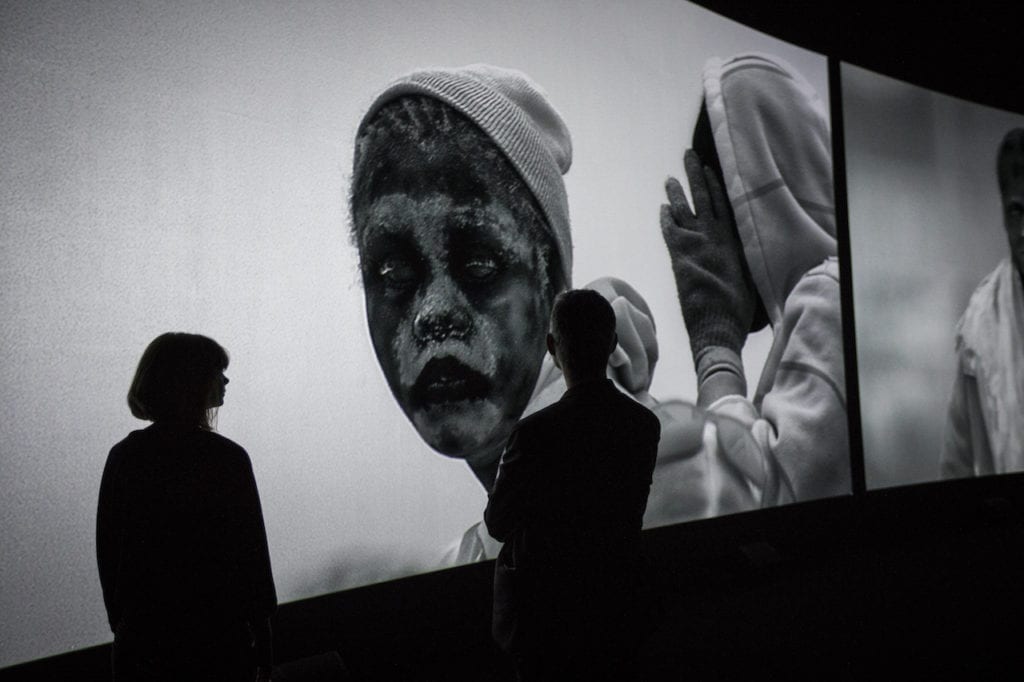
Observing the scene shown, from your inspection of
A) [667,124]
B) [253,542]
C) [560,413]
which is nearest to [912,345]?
[667,124]

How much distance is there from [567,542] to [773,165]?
235 centimetres

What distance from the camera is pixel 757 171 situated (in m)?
2.99

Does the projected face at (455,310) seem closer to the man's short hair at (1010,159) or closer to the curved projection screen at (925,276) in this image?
the curved projection screen at (925,276)

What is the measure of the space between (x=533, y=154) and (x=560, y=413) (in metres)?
1.22

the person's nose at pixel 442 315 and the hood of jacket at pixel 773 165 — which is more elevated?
the hood of jacket at pixel 773 165

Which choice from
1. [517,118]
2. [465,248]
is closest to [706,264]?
[517,118]

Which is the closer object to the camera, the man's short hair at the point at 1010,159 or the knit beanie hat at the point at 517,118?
the knit beanie hat at the point at 517,118

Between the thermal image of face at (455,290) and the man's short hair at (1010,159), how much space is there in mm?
3392

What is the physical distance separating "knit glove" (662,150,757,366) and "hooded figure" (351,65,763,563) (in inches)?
17.6

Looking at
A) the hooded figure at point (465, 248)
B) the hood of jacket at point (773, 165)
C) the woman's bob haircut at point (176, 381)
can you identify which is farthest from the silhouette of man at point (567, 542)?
the hood of jacket at point (773, 165)

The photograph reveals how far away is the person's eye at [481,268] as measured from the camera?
2.09 meters

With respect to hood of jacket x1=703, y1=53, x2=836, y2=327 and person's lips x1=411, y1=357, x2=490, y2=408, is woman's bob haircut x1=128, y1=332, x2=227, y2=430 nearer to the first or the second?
person's lips x1=411, y1=357, x2=490, y2=408

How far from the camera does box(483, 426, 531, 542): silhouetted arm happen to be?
3.76 ft

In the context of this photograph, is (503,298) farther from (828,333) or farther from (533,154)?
(828,333)
